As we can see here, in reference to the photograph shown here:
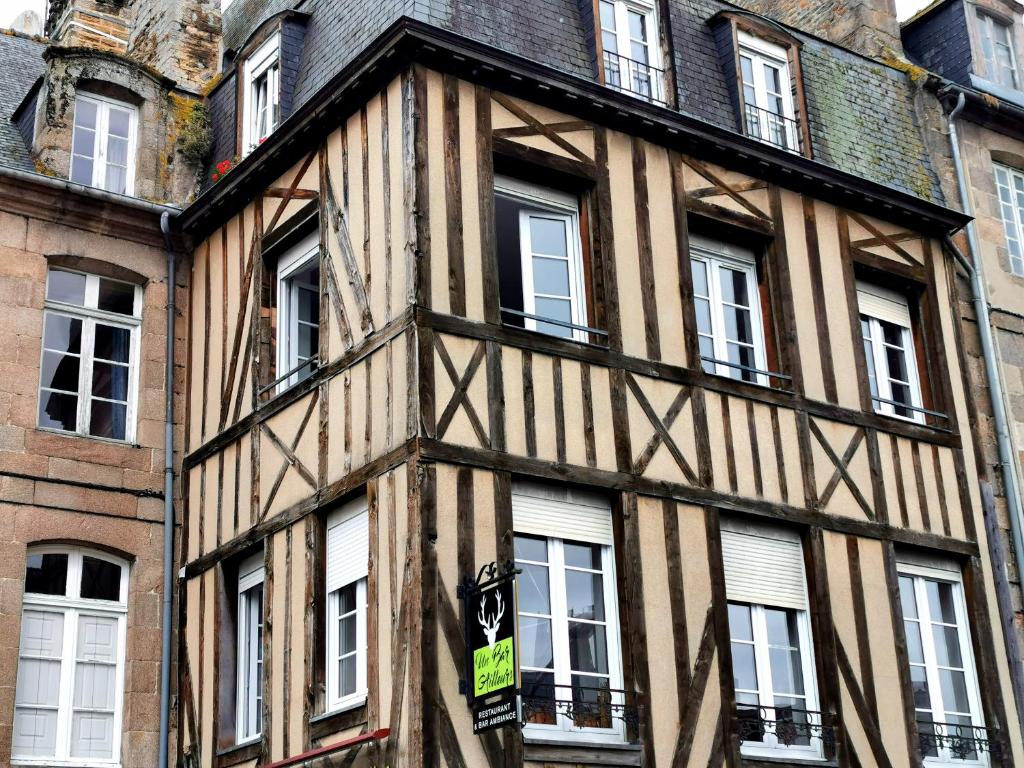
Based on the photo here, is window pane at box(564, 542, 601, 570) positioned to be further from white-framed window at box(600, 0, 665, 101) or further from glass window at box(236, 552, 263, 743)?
white-framed window at box(600, 0, 665, 101)

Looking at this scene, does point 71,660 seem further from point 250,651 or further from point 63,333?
point 63,333

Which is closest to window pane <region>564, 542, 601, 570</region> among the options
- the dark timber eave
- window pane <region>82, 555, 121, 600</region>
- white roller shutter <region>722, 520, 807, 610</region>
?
white roller shutter <region>722, 520, 807, 610</region>

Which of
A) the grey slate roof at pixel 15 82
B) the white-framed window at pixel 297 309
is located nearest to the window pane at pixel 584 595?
the white-framed window at pixel 297 309

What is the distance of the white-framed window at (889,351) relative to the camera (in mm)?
12211

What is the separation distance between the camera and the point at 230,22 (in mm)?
16203

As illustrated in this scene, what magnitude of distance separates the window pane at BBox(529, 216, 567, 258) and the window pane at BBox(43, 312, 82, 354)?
3.79m

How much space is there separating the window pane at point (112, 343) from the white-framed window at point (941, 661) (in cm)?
616

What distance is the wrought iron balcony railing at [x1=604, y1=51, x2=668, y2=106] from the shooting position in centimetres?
1145

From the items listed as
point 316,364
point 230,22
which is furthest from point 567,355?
point 230,22

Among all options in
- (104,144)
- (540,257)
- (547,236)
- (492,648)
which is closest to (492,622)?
(492,648)

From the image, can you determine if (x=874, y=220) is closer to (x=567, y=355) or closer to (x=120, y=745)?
(x=567, y=355)

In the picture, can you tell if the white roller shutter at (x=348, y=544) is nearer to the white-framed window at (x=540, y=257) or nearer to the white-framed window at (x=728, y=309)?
the white-framed window at (x=540, y=257)

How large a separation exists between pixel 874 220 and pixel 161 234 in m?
5.73

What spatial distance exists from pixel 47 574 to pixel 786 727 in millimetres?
5349
